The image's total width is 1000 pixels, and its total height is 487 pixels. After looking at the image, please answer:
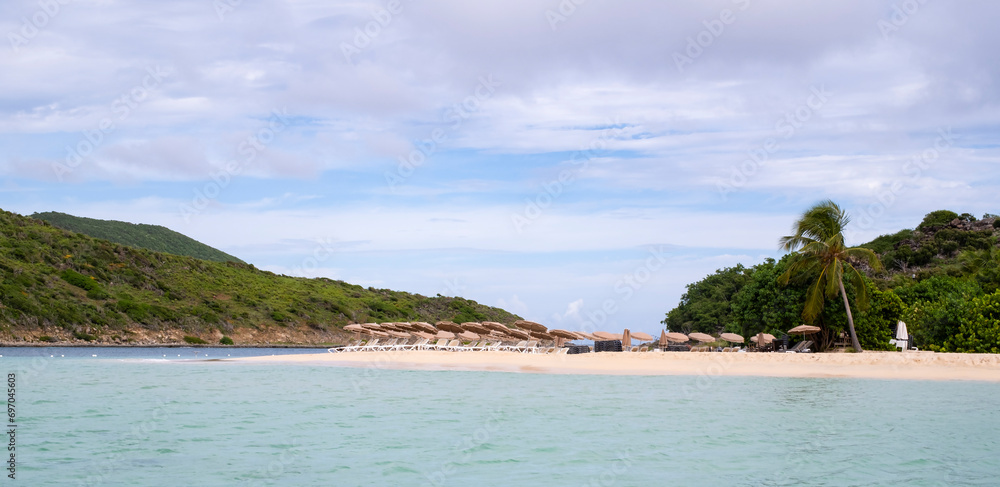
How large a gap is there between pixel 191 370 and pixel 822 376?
20500 millimetres

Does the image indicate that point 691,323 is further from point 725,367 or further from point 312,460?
point 312,460

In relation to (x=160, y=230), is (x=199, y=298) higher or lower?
lower

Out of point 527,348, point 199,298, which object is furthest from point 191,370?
point 199,298

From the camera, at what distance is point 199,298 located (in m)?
63.3

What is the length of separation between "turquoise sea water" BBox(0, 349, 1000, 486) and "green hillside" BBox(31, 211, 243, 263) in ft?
253

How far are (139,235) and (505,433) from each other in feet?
307

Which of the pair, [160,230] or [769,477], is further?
[160,230]

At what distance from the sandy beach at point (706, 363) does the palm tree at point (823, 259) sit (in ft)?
11.1

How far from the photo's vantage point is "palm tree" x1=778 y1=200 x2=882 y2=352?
31.9 metres

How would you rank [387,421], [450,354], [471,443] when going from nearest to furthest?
[471,443] < [387,421] < [450,354]

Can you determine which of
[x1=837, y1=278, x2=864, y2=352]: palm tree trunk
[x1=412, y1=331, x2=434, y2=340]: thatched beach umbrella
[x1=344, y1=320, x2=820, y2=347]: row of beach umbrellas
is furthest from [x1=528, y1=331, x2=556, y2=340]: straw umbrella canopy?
[x1=837, y1=278, x2=864, y2=352]: palm tree trunk

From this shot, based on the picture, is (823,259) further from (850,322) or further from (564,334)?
(564,334)

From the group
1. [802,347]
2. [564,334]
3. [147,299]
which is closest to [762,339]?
[802,347]

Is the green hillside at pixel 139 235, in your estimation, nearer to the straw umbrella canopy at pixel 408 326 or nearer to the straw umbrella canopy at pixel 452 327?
the straw umbrella canopy at pixel 408 326
